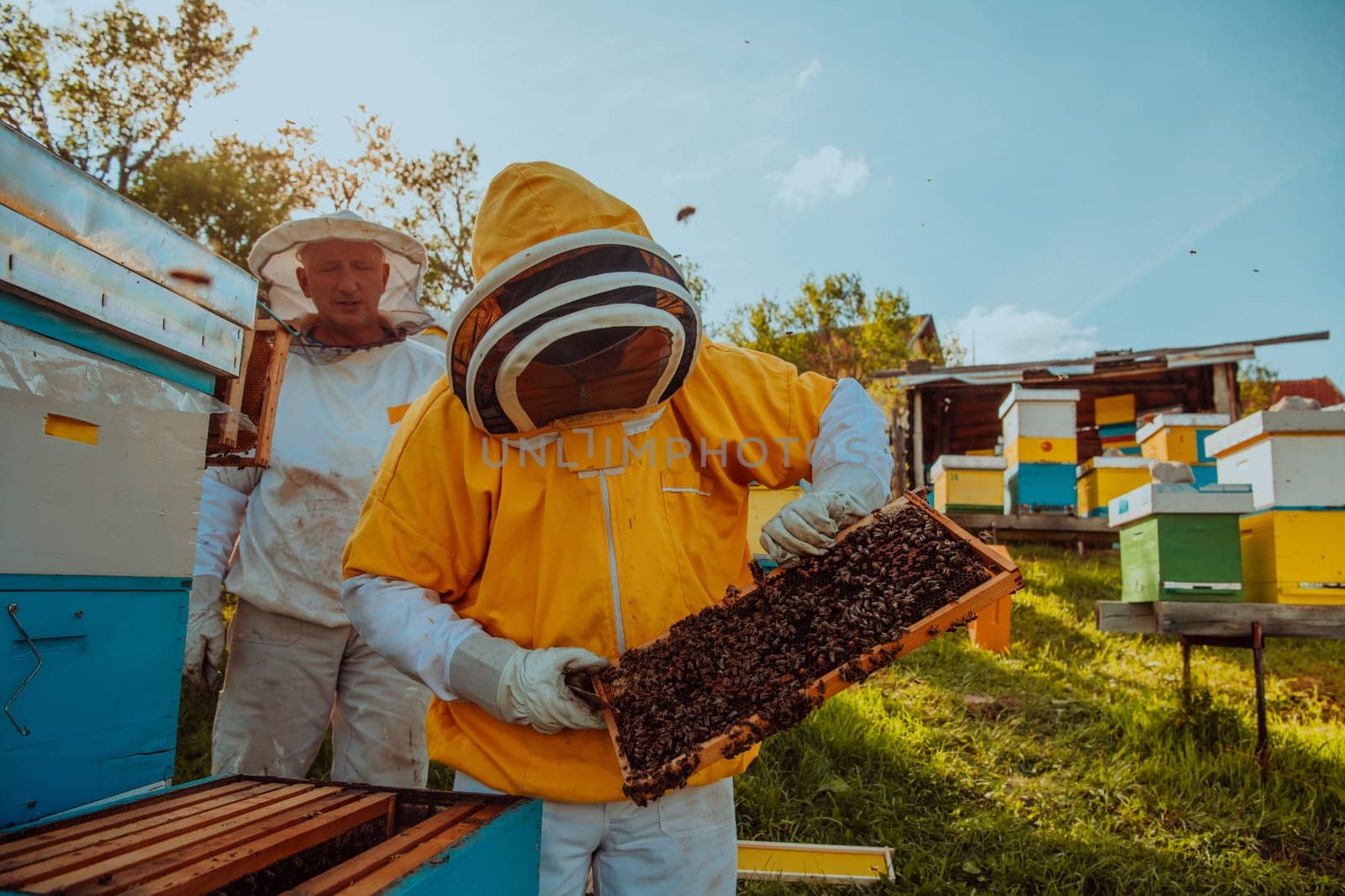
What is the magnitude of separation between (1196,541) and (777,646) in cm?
402

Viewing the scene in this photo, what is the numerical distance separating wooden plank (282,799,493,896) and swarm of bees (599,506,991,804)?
1.13 feet

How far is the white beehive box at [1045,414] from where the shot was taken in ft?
33.2

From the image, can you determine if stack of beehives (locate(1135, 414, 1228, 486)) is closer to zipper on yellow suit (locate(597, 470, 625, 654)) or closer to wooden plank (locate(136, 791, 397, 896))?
zipper on yellow suit (locate(597, 470, 625, 654))

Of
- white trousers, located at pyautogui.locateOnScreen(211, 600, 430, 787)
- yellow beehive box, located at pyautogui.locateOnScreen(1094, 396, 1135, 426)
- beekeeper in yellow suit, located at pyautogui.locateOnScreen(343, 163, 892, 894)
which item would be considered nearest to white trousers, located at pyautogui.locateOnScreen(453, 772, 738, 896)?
beekeeper in yellow suit, located at pyautogui.locateOnScreen(343, 163, 892, 894)

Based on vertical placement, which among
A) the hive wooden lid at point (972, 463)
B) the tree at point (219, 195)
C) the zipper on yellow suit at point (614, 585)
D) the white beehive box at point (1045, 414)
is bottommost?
the zipper on yellow suit at point (614, 585)

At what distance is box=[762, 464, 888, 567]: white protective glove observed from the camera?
6.64 feet

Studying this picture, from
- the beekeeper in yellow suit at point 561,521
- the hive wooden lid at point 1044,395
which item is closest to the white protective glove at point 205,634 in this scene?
the beekeeper in yellow suit at point 561,521

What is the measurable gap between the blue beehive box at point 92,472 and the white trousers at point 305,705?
1446 mm

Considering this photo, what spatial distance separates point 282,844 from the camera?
130cm

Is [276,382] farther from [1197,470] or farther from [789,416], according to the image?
[1197,470]

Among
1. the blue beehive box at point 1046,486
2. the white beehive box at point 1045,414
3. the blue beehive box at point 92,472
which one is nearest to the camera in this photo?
the blue beehive box at point 92,472

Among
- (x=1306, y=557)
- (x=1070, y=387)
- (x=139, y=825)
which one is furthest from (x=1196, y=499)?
(x=1070, y=387)

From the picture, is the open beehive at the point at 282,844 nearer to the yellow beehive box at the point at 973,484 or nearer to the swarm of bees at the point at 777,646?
the swarm of bees at the point at 777,646

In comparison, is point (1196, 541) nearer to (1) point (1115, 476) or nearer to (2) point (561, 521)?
(2) point (561, 521)
